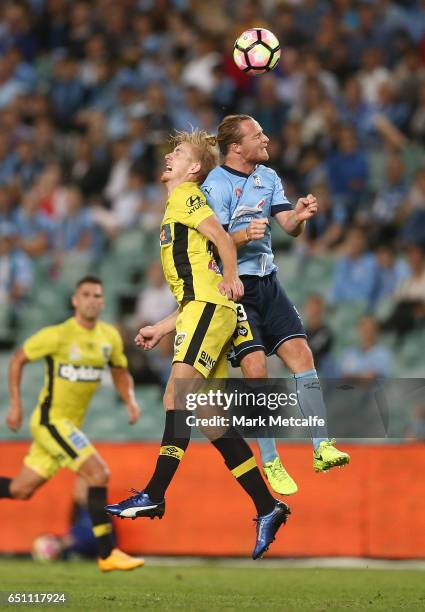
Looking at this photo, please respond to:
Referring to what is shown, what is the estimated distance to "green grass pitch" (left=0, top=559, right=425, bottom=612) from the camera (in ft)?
28.2

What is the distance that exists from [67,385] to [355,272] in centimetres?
464

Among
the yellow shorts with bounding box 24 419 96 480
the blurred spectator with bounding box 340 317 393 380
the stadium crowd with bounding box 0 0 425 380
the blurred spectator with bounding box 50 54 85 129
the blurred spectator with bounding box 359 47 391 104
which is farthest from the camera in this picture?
the blurred spectator with bounding box 50 54 85 129

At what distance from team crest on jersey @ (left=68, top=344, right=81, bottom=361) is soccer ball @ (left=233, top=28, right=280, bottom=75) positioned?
3.46 metres

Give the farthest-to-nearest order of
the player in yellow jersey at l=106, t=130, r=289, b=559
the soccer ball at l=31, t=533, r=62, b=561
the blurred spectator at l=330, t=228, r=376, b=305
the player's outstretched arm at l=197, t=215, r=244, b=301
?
the blurred spectator at l=330, t=228, r=376, b=305
the soccer ball at l=31, t=533, r=62, b=561
the player in yellow jersey at l=106, t=130, r=289, b=559
the player's outstretched arm at l=197, t=215, r=244, b=301

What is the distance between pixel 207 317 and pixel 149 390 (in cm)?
631

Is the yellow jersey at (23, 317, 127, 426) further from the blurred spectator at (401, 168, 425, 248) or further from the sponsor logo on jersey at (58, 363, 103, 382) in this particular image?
the blurred spectator at (401, 168, 425, 248)

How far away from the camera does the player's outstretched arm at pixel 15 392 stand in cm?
1132

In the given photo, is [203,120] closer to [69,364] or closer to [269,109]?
[269,109]

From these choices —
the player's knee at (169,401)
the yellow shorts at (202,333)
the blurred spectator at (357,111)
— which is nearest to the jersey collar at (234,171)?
the yellow shorts at (202,333)

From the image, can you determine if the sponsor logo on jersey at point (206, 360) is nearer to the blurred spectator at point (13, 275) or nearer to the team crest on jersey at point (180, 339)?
the team crest on jersey at point (180, 339)

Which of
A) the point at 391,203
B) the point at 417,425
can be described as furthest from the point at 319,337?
the point at 391,203

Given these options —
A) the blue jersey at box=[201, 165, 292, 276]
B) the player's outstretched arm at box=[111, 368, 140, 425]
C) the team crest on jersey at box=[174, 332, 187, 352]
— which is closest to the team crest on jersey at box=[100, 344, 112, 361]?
the player's outstretched arm at box=[111, 368, 140, 425]

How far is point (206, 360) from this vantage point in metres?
8.32

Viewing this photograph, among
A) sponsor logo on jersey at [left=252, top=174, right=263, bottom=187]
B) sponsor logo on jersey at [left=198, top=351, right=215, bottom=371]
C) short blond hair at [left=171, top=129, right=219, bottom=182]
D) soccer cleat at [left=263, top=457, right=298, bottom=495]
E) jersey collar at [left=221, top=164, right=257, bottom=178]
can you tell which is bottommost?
soccer cleat at [left=263, top=457, right=298, bottom=495]
